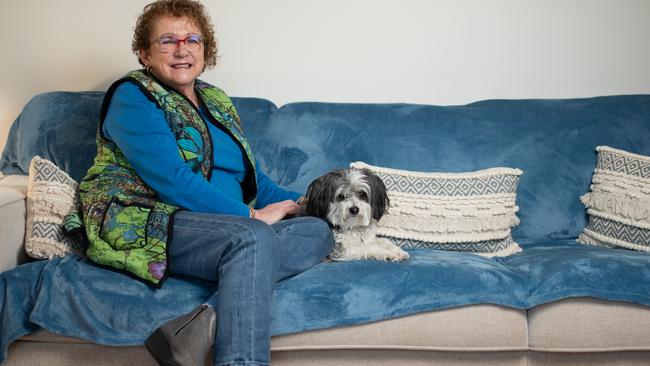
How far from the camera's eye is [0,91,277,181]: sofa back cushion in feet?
9.11

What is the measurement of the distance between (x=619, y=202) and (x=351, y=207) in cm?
109

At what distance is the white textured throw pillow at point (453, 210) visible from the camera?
8.50 ft

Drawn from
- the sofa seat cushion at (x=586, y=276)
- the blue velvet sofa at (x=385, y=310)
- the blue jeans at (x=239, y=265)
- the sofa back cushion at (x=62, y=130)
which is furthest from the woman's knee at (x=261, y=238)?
the sofa back cushion at (x=62, y=130)

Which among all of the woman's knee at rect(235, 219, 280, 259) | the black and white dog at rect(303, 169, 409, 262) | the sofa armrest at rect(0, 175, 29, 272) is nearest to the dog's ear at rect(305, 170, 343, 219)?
the black and white dog at rect(303, 169, 409, 262)

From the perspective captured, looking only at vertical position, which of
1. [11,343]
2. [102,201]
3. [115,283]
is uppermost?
[102,201]

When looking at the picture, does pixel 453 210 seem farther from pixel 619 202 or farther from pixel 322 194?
pixel 619 202

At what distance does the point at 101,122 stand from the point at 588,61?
7.72ft

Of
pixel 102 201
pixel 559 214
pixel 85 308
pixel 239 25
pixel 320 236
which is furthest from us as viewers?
pixel 239 25

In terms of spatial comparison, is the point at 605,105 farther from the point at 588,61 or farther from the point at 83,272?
the point at 83,272

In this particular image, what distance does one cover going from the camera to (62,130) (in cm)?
281

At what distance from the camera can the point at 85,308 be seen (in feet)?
6.69

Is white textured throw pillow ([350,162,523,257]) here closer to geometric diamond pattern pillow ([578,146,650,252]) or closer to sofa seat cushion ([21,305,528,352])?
geometric diamond pattern pillow ([578,146,650,252])

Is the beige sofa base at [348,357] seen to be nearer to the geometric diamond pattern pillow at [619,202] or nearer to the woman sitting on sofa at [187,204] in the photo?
the woman sitting on sofa at [187,204]

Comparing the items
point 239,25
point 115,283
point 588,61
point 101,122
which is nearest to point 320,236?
point 115,283
